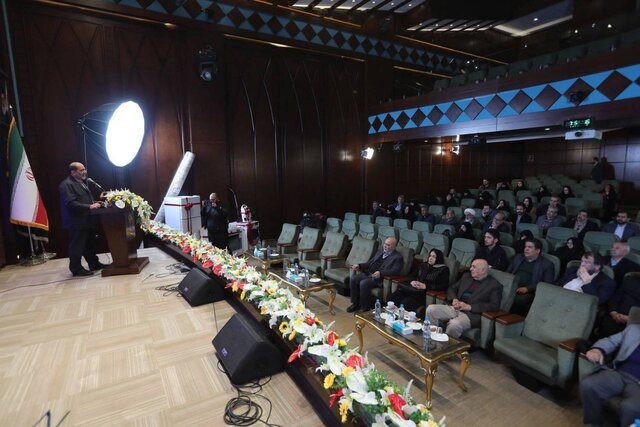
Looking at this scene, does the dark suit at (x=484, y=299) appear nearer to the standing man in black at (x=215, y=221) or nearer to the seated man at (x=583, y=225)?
the seated man at (x=583, y=225)

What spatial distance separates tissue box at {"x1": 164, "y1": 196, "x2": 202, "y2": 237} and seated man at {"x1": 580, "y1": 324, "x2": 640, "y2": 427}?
21.0 ft

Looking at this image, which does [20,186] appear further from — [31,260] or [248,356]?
[248,356]

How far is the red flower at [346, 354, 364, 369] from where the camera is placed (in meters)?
1.76

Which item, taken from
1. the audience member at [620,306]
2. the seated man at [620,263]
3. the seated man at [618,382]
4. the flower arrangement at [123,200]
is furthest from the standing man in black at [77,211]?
the seated man at [620,263]

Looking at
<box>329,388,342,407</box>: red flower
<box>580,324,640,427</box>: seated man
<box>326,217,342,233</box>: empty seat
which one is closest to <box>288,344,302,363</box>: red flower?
<box>329,388,342,407</box>: red flower

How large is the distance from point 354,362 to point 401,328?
1.33 metres

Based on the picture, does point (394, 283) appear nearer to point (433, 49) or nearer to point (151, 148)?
point (151, 148)

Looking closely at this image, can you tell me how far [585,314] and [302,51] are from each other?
881cm

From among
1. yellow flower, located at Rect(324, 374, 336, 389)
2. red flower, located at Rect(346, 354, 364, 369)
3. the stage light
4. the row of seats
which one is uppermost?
the row of seats

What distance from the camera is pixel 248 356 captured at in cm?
231

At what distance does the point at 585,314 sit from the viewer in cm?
274

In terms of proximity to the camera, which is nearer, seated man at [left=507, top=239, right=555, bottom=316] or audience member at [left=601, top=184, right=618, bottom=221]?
seated man at [left=507, top=239, right=555, bottom=316]

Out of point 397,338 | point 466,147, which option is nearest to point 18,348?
point 397,338

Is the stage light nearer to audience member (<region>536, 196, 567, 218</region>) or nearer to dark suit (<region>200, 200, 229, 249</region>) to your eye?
audience member (<region>536, 196, 567, 218</region>)
